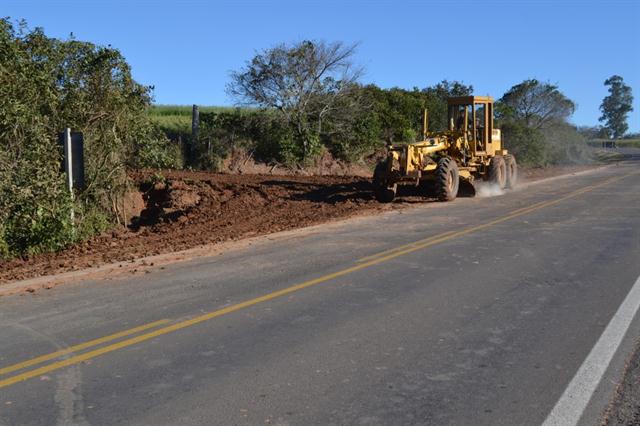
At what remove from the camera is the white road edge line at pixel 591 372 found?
4.50 meters

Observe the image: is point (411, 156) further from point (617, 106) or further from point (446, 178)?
point (617, 106)

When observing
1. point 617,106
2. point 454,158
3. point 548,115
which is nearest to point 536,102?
point 548,115

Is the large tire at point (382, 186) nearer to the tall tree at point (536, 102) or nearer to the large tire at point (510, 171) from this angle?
the large tire at point (510, 171)

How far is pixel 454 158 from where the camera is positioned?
2222cm

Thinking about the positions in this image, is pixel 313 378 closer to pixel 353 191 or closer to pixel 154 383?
pixel 154 383

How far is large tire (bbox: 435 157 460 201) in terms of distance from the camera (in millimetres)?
19797

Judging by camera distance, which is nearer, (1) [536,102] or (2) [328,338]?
(2) [328,338]

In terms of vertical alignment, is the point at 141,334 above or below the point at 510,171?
below

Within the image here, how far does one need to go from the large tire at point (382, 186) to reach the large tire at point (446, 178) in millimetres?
1380

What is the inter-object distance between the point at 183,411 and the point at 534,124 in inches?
2005

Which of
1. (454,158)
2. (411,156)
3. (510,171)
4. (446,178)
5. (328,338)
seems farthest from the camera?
(510,171)

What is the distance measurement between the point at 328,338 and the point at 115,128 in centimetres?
1085

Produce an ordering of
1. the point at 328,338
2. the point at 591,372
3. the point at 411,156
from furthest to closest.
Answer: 1. the point at 411,156
2. the point at 328,338
3. the point at 591,372

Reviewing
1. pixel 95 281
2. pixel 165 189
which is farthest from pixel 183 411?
pixel 165 189
